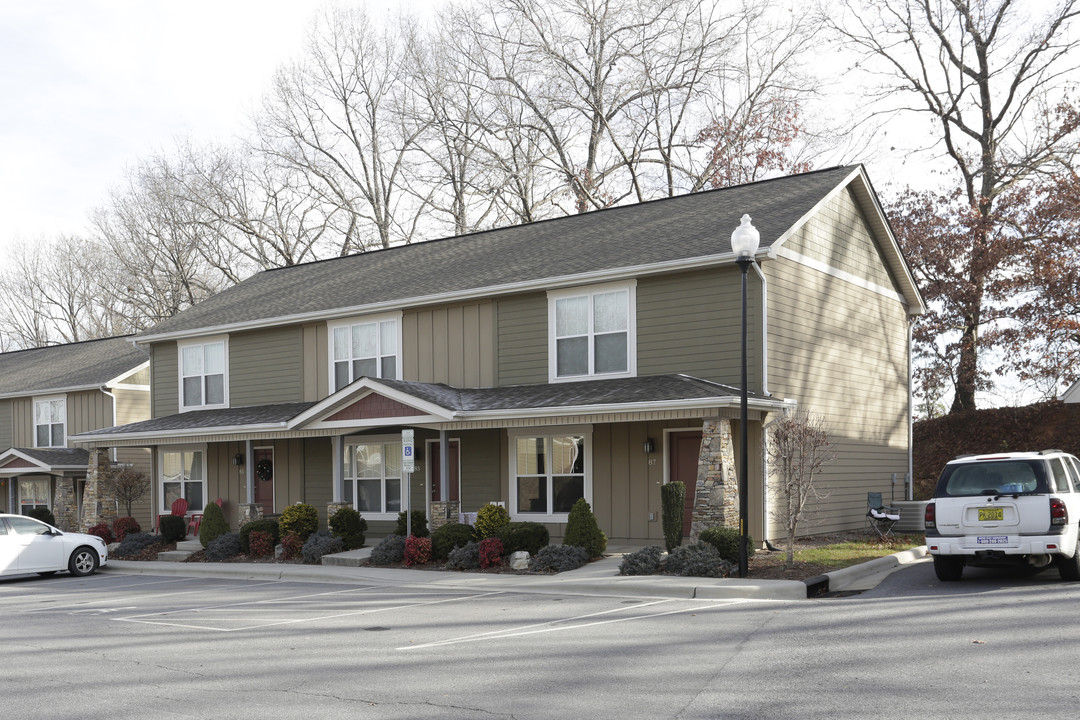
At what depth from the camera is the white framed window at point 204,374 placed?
1070 inches

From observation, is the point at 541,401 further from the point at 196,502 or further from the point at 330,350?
the point at 196,502

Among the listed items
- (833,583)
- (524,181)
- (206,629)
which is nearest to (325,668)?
(206,629)

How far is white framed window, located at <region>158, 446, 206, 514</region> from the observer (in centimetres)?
2761

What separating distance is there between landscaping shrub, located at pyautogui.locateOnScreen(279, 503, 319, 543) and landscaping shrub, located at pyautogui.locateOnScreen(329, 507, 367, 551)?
786 mm

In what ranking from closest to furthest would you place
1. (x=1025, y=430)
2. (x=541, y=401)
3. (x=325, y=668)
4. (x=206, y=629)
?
(x=325, y=668) < (x=206, y=629) < (x=541, y=401) < (x=1025, y=430)

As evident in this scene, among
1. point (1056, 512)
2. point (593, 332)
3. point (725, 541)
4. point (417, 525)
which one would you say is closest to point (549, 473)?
point (417, 525)

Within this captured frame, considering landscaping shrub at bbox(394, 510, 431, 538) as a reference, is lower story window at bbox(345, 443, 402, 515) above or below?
above

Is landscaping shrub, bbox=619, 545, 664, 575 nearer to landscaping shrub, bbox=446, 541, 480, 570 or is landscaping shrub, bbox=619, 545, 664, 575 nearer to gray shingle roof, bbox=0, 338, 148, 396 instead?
landscaping shrub, bbox=446, 541, 480, 570

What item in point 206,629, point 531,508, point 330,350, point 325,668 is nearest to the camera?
point 325,668

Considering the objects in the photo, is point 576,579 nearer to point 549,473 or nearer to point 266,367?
point 549,473

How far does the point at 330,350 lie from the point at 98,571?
7235mm

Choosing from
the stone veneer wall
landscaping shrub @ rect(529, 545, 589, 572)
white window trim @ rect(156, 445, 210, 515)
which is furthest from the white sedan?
the stone veneer wall

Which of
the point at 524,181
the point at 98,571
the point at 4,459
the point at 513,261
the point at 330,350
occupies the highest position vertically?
the point at 524,181

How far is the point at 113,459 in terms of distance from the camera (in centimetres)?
3081
